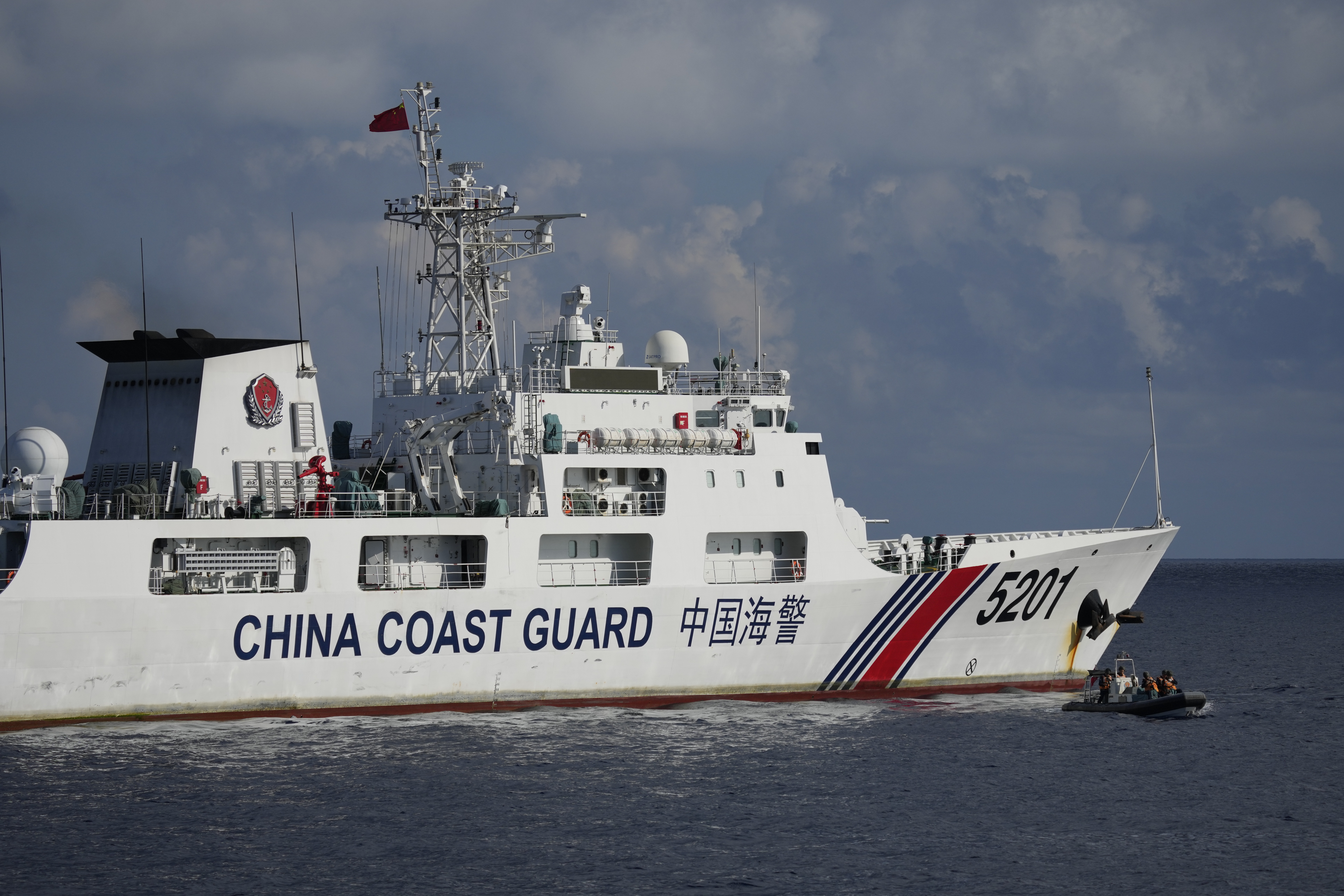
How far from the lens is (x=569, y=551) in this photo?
2695 cm

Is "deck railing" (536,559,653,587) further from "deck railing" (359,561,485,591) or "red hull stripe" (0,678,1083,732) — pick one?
"red hull stripe" (0,678,1083,732)

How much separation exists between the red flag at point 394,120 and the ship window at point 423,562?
29.2 feet

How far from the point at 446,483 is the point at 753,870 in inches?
474

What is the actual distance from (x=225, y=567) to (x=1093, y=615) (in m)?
17.5

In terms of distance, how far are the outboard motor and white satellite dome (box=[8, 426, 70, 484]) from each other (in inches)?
791

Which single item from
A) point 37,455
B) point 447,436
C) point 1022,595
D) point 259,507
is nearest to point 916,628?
point 1022,595

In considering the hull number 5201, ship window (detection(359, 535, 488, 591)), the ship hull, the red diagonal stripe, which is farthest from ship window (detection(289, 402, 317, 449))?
the hull number 5201

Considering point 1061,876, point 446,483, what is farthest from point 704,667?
point 1061,876

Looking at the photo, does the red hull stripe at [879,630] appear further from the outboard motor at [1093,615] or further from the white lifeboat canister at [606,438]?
the white lifeboat canister at [606,438]

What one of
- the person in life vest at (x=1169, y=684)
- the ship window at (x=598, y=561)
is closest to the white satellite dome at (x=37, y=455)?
the ship window at (x=598, y=561)

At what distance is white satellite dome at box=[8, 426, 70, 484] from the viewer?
24656mm

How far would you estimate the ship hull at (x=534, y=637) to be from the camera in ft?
75.6

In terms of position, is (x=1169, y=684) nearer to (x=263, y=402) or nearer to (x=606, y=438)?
(x=606, y=438)

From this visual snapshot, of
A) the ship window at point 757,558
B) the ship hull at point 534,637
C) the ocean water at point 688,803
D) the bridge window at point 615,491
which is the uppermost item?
the bridge window at point 615,491
